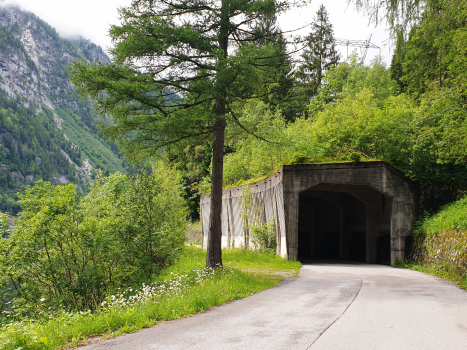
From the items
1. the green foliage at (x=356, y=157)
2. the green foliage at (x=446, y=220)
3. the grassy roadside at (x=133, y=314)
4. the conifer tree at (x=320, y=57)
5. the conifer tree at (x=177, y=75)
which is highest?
the conifer tree at (x=320, y=57)

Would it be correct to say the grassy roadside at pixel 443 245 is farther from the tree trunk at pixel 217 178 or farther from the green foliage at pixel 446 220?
the tree trunk at pixel 217 178

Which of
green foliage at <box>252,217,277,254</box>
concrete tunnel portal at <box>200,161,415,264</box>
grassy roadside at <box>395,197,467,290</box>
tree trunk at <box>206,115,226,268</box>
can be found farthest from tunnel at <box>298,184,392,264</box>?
tree trunk at <box>206,115,226,268</box>

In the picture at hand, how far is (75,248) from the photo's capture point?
1148 cm

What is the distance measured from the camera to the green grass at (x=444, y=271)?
11.1m

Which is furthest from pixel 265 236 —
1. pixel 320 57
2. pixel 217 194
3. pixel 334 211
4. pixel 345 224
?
pixel 320 57

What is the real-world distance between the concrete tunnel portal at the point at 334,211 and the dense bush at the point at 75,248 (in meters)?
6.53

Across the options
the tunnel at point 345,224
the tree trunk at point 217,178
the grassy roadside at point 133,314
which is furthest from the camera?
the tunnel at point 345,224

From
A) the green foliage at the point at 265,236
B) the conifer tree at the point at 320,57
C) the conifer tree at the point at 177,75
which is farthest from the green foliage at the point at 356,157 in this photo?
the conifer tree at the point at 320,57

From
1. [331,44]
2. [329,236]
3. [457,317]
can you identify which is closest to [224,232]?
[329,236]

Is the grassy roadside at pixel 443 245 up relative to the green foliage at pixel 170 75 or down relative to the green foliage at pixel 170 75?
down

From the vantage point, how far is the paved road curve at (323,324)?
475 centimetres

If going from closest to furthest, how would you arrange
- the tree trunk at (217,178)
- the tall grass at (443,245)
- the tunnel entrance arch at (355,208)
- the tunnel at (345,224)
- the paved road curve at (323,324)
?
the paved road curve at (323,324) → the tree trunk at (217,178) → the tall grass at (443,245) → the tunnel entrance arch at (355,208) → the tunnel at (345,224)

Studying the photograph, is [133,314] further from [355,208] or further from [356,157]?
[355,208]

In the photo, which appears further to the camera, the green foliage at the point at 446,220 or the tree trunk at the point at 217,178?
the green foliage at the point at 446,220
